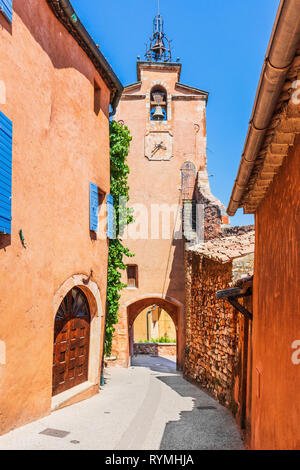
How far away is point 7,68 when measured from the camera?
18.3 ft

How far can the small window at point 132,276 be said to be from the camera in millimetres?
16664

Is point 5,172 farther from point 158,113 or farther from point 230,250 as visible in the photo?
point 158,113

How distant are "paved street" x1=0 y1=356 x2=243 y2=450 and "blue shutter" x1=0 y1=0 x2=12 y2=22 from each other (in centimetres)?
559

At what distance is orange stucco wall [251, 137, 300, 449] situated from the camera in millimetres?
3047

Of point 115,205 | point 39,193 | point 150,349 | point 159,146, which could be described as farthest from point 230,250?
point 150,349

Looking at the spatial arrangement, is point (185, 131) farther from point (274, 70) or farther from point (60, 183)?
point (274, 70)

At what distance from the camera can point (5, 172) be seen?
17.5 ft

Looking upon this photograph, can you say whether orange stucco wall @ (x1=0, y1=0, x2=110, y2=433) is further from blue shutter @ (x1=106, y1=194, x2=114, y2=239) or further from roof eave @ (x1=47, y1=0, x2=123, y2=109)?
blue shutter @ (x1=106, y1=194, x2=114, y2=239)

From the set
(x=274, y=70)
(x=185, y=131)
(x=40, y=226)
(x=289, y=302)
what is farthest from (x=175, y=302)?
(x=274, y=70)

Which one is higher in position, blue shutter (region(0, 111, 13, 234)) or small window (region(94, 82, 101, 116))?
small window (region(94, 82, 101, 116))

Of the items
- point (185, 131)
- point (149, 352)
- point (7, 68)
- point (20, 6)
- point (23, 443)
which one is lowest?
point (149, 352)

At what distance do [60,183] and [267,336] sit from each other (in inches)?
186

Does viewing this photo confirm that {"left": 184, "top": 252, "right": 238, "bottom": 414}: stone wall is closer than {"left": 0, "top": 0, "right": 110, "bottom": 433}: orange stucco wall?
No

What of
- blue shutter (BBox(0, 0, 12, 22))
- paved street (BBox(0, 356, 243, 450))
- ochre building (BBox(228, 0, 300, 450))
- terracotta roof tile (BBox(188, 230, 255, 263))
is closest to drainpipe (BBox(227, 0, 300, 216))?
ochre building (BBox(228, 0, 300, 450))
